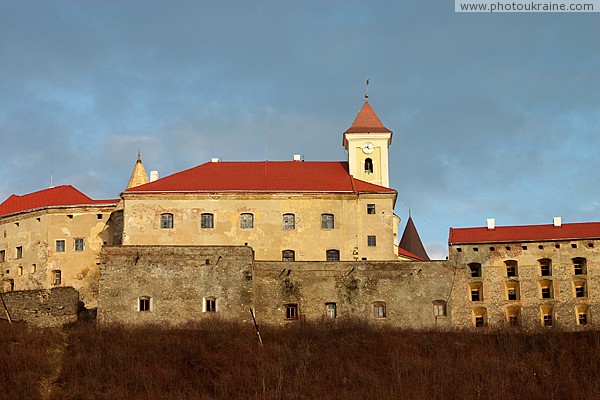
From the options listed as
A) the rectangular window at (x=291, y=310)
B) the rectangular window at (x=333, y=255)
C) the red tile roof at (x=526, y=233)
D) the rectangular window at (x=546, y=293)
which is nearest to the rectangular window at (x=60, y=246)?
the rectangular window at (x=291, y=310)

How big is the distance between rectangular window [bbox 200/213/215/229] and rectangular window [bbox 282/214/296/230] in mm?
4670

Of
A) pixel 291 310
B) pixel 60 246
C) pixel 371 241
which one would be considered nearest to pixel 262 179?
pixel 371 241

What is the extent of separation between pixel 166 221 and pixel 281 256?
786 cm

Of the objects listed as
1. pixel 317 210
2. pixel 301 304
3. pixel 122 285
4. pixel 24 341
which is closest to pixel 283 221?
pixel 317 210

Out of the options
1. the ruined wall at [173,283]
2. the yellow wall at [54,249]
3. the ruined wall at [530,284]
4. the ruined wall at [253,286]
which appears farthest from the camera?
the yellow wall at [54,249]

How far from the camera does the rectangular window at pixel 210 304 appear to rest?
202 feet

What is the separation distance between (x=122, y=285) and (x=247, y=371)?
35.8ft

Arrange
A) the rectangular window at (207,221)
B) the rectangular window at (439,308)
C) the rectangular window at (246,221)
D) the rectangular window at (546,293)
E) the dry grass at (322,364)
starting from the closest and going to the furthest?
the dry grass at (322,364) < the rectangular window at (439,308) < the rectangular window at (546,293) < the rectangular window at (207,221) < the rectangular window at (246,221)

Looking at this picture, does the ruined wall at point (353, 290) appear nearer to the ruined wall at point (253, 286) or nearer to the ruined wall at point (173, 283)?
the ruined wall at point (253, 286)

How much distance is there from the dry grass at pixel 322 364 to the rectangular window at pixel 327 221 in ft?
30.7

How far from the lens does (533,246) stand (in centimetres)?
6631

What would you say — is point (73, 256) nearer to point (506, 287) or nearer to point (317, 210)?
point (317, 210)

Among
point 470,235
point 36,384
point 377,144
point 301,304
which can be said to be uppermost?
point 377,144

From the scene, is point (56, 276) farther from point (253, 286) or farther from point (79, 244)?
point (253, 286)
